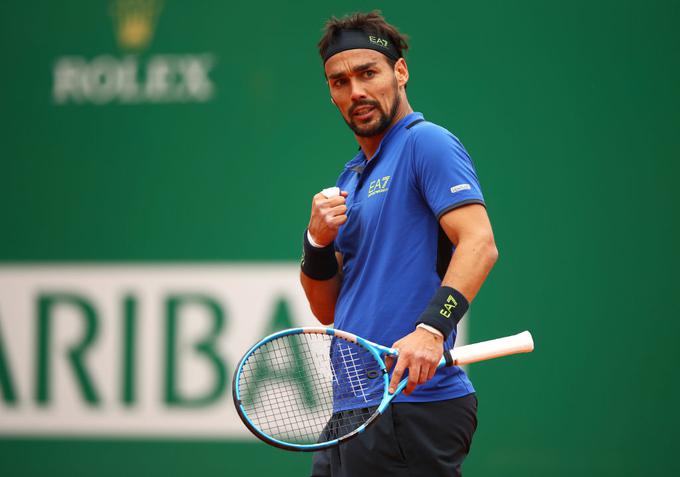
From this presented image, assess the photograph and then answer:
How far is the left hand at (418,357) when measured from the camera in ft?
7.05

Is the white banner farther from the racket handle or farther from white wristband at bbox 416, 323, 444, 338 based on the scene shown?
white wristband at bbox 416, 323, 444, 338

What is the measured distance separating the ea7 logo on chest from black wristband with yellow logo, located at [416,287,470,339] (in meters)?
0.33

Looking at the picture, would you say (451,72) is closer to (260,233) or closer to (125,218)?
(260,233)

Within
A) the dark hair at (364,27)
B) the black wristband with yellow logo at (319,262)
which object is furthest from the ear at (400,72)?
the black wristband with yellow logo at (319,262)

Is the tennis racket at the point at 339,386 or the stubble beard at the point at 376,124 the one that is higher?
the stubble beard at the point at 376,124

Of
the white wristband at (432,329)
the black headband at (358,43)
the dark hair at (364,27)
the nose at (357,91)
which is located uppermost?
the dark hair at (364,27)

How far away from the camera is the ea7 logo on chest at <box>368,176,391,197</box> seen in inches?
94.3

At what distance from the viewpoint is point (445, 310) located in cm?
218

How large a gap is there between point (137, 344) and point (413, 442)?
2552mm

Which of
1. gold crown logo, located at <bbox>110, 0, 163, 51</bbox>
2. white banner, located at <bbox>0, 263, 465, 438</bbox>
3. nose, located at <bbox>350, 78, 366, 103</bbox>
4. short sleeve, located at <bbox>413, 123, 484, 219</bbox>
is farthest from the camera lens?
gold crown logo, located at <bbox>110, 0, 163, 51</bbox>

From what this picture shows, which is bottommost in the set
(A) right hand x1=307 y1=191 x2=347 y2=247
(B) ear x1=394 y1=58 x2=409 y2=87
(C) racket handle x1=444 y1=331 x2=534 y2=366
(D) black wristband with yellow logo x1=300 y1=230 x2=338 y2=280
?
(C) racket handle x1=444 y1=331 x2=534 y2=366

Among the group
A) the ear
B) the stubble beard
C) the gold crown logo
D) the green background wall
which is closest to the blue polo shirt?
the stubble beard

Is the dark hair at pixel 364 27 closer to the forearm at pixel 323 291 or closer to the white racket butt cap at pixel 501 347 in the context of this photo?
the forearm at pixel 323 291

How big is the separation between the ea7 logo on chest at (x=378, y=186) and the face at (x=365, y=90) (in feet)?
0.50
